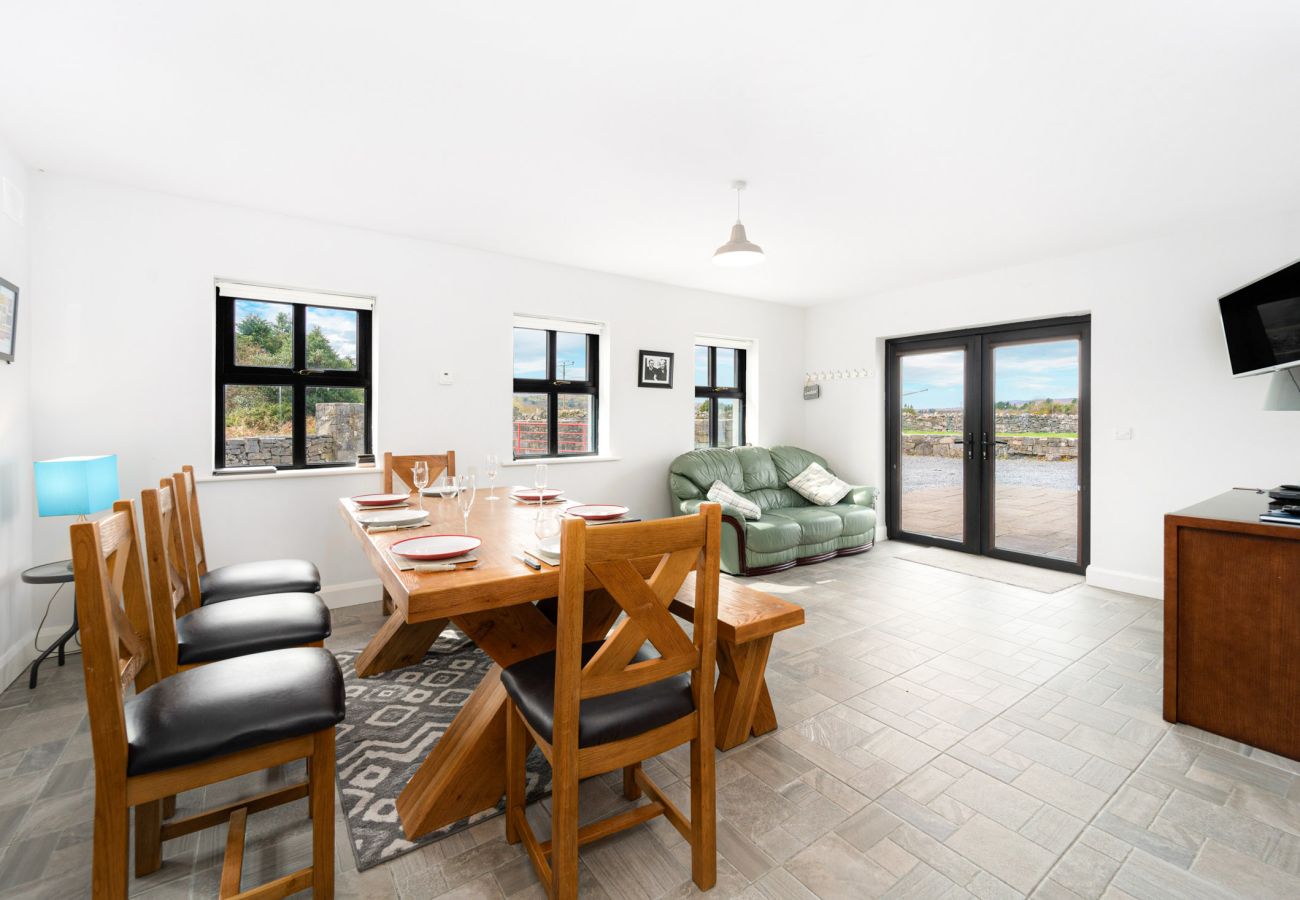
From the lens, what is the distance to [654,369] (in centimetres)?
529

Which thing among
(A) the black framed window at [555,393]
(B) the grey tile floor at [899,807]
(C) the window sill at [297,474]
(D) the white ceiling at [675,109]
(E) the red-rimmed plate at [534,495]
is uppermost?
(D) the white ceiling at [675,109]

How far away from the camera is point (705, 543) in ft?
4.79

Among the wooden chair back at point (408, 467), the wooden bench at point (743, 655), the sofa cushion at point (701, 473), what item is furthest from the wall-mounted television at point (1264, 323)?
the wooden chair back at point (408, 467)

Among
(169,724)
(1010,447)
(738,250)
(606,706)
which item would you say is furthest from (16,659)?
(1010,447)

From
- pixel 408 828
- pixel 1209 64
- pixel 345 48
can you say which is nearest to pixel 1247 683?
pixel 1209 64

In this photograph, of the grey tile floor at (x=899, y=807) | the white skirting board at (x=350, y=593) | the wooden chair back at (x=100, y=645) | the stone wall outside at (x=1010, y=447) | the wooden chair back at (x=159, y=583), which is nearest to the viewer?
the wooden chair back at (x=100, y=645)

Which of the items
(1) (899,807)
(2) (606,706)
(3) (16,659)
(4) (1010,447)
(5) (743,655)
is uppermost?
(4) (1010,447)

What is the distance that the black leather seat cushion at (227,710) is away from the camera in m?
1.23

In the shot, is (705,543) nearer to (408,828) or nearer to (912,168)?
(408,828)

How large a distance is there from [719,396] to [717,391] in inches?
2.4

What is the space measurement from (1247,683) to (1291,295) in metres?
2.03

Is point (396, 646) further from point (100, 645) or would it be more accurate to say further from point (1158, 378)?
point (1158, 378)

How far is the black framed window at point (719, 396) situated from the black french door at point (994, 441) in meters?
1.50

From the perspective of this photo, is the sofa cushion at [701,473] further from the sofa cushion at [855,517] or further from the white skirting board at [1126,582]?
the white skirting board at [1126,582]
